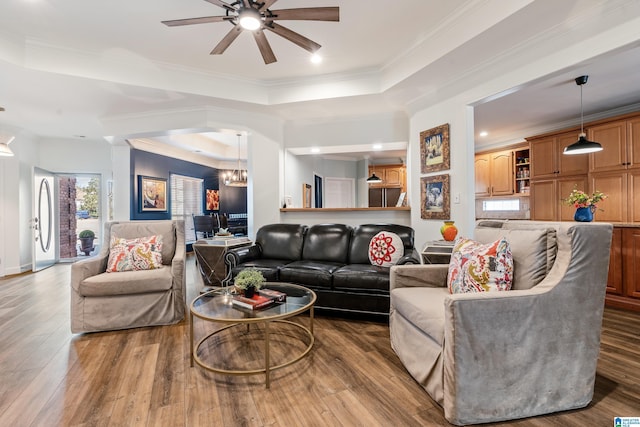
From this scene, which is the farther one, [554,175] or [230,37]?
[554,175]

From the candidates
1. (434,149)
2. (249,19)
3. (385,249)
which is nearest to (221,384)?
(385,249)

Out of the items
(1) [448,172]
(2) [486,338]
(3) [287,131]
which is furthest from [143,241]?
(1) [448,172]

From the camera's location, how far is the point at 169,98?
396 centimetres

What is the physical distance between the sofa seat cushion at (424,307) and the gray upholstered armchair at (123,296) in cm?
208

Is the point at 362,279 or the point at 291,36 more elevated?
the point at 291,36

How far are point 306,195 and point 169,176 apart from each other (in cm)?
353

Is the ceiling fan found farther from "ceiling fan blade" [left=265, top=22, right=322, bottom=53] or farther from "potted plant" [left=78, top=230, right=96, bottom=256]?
"potted plant" [left=78, top=230, right=96, bottom=256]

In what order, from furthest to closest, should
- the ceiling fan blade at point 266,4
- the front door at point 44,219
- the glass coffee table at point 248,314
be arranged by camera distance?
1. the front door at point 44,219
2. the ceiling fan blade at point 266,4
3. the glass coffee table at point 248,314

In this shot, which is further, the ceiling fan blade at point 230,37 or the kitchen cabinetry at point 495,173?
the kitchen cabinetry at point 495,173

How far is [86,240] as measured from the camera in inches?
288

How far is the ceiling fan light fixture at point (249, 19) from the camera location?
2120 mm

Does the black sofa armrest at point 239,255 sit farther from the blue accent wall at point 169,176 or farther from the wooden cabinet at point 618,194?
the wooden cabinet at point 618,194

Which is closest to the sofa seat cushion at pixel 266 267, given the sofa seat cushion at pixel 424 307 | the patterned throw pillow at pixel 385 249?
the patterned throw pillow at pixel 385 249

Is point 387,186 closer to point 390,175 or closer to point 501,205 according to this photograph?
point 390,175
